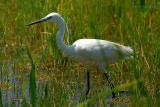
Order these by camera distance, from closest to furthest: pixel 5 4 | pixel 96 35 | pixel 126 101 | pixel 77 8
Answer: pixel 126 101 → pixel 96 35 → pixel 77 8 → pixel 5 4

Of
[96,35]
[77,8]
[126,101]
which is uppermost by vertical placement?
[77,8]

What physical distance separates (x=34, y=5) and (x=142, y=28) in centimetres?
236

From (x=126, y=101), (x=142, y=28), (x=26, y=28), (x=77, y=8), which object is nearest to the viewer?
(x=126, y=101)

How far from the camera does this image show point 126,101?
12.4 feet

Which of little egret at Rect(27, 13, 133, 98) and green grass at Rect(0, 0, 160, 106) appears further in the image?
little egret at Rect(27, 13, 133, 98)

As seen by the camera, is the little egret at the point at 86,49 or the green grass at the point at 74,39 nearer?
the green grass at the point at 74,39

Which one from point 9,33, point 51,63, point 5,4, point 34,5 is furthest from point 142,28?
point 5,4

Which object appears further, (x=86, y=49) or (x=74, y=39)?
(x=74, y=39)

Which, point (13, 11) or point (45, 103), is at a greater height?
point (13, 11)

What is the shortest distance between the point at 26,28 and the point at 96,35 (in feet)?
→ 5.41

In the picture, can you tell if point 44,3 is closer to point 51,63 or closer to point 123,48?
point 51,63

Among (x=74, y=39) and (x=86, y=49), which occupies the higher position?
(x=74, y=39)

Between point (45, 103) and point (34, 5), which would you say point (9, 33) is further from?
point (45, 103)

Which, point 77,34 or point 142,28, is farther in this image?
point 77,34
